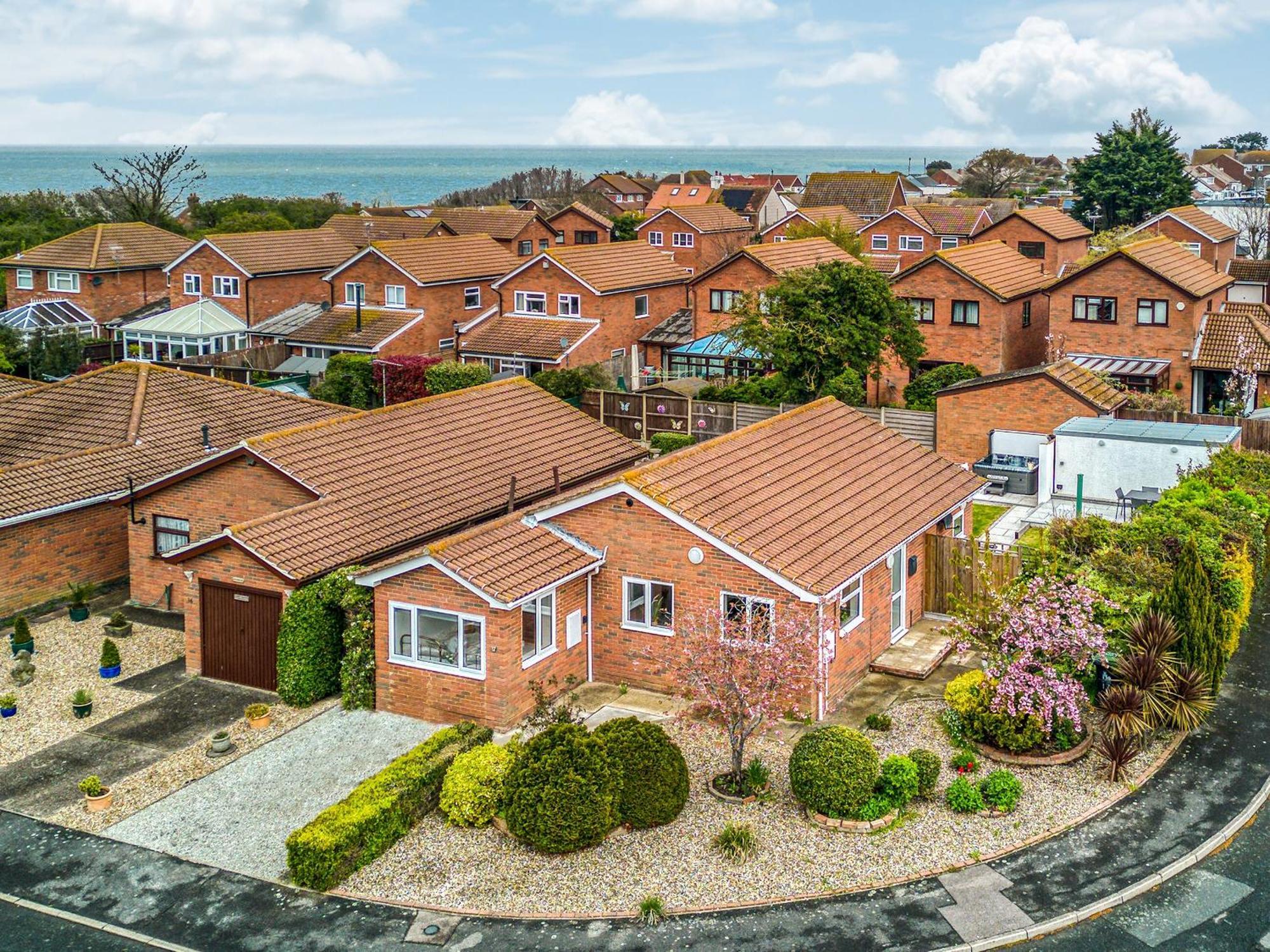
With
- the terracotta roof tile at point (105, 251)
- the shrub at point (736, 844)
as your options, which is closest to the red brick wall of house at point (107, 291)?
the terracotta roof tile at point (105, 251)

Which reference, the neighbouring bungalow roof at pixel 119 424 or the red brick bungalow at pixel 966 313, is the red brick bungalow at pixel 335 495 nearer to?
Result: the neighbouring bungalow roof at pixel 119 424

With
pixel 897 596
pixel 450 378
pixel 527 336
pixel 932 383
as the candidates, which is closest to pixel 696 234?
pixel 527 336

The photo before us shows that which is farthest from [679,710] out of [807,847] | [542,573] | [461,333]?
[461,333]

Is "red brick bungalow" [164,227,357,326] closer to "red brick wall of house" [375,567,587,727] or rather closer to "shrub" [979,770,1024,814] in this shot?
"red brick wall of house" [375,567,587,727]

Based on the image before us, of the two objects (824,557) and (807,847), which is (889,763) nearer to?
(807,847)

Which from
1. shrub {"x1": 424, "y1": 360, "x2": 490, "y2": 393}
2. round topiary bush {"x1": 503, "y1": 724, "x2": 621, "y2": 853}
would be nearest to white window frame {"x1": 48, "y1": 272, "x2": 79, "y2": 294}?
shrub {"x1": 424, "y1": 360, "x2": 490, "y2": 393}

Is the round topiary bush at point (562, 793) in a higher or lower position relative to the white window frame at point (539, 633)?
lower

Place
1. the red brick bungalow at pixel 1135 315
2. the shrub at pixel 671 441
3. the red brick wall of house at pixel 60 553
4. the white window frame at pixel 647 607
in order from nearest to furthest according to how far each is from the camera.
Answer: the white window frame at pixel 647 607
the red brick wall of house at pixel 60 553
the shrub at pixel 671 441
the red brick bungalow at pixel 1135 315
